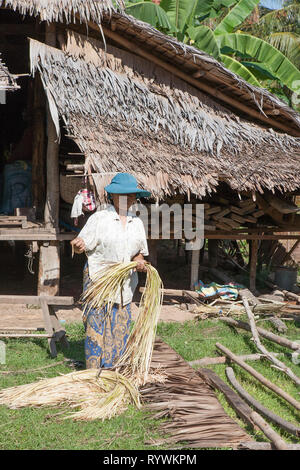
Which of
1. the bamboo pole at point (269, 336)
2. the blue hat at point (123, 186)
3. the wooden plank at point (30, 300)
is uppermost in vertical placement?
the blue hat at point (123, 186)

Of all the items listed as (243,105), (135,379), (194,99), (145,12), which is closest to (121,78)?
(194,99)

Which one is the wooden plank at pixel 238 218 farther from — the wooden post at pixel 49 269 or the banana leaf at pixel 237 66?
the banana leaf at pixel 237 66

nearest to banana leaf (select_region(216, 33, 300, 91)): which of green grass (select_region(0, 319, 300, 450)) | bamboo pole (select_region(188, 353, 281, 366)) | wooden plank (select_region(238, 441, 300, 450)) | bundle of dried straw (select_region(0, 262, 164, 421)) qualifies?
green grass (select_region(0, 319, 300, 450))

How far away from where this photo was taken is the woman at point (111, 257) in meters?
4.55

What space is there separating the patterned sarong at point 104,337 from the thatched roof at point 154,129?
2.54m

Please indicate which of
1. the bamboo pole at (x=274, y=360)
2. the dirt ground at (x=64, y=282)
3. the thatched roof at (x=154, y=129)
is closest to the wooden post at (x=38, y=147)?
the thatched roof at (x=154, y=129)

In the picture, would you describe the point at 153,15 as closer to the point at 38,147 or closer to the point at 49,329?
the point at 38,147

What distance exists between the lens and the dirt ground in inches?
305

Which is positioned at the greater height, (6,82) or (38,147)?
(6,82)

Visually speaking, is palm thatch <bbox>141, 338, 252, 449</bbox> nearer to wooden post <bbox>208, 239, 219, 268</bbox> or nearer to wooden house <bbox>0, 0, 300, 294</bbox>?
wooden house <bbox>0, 0, 300, 294</bbox>

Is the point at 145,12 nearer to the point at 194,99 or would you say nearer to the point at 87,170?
the point at 194,99

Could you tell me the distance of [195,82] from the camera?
9.17 meters

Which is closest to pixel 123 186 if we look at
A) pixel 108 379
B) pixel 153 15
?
pixel 108 379

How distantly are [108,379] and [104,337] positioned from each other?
1.18 feet
